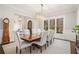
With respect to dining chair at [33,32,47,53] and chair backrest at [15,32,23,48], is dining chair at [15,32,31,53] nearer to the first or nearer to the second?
chair backrest at [15,32,23,48]

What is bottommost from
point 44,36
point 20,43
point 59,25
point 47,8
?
point 20,43

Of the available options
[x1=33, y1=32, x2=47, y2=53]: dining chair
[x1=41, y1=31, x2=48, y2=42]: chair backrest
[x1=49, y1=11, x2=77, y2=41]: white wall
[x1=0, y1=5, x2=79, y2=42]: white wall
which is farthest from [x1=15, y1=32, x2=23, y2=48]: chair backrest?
[x1=49, y1=11, x2=77, y2=41]: white wall

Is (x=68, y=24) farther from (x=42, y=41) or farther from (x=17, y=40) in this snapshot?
(x=17, y=40)

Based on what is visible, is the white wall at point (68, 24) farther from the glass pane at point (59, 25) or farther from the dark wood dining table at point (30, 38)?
the dark wood dining table at point (30, 38)

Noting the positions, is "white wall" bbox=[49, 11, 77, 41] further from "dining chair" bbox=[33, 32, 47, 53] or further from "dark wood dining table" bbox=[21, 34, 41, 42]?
"dark wood dining table" bbox=[21, 34, 41, 42]

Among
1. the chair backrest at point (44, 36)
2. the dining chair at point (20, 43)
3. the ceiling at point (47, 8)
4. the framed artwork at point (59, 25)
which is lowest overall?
the dining chair at point (20, 43)

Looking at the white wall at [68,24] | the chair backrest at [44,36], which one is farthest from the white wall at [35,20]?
the chair backrest at [44,36]

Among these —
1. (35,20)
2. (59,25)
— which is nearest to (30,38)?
(35,20)

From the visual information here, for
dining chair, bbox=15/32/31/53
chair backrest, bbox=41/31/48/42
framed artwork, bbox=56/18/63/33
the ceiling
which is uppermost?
the ceiling

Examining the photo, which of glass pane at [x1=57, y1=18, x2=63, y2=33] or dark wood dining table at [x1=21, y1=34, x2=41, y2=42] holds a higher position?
glass pane at [x1=57, y1=18, x2=63, y2=33]

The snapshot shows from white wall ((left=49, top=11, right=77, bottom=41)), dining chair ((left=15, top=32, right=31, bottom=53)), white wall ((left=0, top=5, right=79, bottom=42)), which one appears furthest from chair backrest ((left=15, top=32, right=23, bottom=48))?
white wall ((left=49, top=11, right=77, bottom=41))

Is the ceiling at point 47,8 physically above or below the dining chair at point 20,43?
above

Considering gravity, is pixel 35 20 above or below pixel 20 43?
above

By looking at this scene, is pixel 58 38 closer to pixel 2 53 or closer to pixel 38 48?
pixel 38 48
